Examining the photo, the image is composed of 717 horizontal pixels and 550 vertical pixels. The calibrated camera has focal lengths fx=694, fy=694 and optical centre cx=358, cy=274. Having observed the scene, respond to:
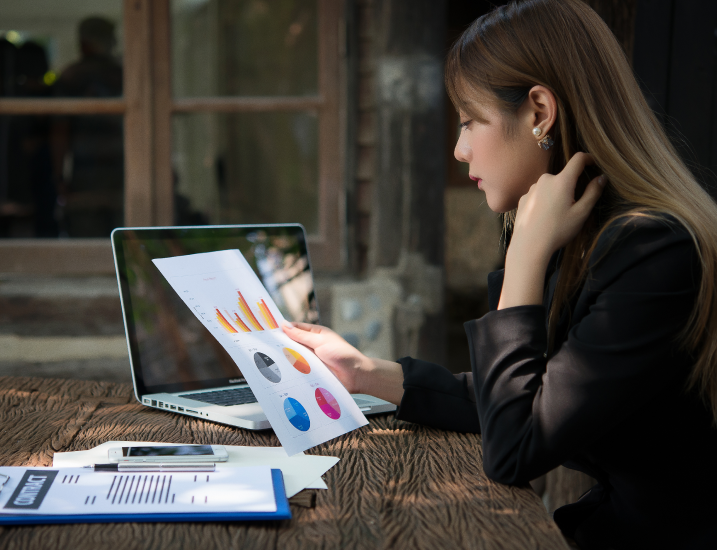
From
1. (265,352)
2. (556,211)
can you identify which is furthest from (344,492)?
(556,211)

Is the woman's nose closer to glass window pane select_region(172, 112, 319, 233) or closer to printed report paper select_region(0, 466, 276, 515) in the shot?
printed report paper select_region(0, 466, 276, 515)

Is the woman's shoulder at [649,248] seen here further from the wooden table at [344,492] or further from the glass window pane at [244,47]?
the glass window pane at [244,47]

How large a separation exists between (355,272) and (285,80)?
92 cm

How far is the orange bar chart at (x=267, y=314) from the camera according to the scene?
1351mm

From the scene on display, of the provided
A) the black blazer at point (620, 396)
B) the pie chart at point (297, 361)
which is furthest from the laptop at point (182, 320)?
the black blazer at point (620, 396)

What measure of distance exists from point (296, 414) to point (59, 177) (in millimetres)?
2345

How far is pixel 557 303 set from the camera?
124 cm

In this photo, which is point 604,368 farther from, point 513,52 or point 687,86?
point 687,86

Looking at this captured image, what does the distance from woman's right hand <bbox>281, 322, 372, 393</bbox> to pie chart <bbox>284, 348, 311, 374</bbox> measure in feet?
0.17

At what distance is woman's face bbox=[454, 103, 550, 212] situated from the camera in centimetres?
128

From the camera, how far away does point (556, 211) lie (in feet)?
3.80

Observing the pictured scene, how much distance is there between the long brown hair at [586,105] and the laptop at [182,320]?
1.96 ft

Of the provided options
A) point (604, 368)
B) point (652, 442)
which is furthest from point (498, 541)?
point (652, 442)

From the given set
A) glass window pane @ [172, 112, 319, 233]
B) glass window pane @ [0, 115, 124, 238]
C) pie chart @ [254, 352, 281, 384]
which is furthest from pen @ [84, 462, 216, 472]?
glass window pane @ [0, 115, 124, 238]
